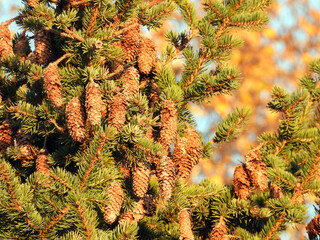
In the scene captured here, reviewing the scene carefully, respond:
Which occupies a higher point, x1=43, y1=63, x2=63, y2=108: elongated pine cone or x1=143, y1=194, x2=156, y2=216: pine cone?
x1=43, y1=63, x2=63, y2=108: elongated pine cone

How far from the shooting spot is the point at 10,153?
8.82ft

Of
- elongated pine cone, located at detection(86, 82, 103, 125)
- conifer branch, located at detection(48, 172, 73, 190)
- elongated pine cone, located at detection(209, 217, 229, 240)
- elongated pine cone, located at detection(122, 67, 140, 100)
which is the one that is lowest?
conifer branch, located at detection(48, 172, 73, 190)

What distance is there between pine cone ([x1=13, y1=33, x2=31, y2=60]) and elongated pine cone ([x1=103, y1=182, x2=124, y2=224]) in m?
1.10

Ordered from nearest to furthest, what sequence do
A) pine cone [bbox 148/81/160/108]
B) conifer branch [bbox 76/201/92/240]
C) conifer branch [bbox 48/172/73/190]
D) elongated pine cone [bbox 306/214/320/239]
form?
conifer branch [bbox 76/201/92/240]
conifer branch [bbox 48/172/73/190]
elongated pine cone [bbox 306/214/320/239]
pine cone [bbox 148/81/160/108]

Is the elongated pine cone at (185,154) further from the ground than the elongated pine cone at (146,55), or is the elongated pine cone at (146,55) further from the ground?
the elongated pine cone at (146,55)

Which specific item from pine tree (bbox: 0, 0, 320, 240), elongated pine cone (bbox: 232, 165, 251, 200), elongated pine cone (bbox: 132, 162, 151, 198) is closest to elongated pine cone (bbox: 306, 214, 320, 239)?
pine tree (bbox: 0, 0, 320, 240)

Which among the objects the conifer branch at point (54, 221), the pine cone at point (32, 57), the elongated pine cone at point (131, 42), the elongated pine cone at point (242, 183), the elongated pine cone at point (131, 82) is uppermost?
the elongated pine cone at point (131, 42)

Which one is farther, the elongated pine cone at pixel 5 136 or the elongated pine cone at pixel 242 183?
the elongated pine cone at pixel 5 136

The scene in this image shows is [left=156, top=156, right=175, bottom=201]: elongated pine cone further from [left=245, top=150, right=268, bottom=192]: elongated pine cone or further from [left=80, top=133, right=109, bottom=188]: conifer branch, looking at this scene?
[left=245, top=150, right=268, bottom=192]: elongated pine cone

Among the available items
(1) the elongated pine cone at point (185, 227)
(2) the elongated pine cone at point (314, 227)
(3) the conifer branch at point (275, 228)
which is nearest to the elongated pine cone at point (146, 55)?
(1) the elongated pine cone at point (185, 227)

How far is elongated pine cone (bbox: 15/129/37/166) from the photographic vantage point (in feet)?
9.02

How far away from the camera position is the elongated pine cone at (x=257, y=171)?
267cm

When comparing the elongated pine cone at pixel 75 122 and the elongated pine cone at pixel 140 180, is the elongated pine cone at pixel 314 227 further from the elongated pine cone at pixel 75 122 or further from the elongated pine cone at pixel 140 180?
the elongated pine cone at pixel 75 122

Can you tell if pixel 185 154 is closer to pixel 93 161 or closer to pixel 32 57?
pixel 93 161
